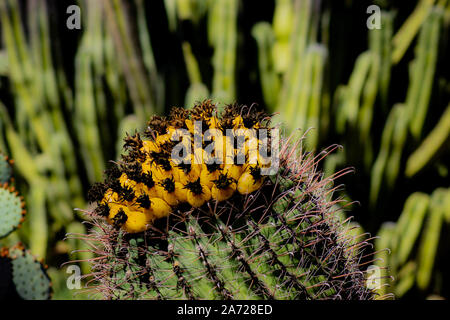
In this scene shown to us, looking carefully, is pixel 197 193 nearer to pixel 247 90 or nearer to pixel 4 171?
pixel 4 171

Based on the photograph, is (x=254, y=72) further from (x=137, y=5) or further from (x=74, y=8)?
(x=74, y=8)

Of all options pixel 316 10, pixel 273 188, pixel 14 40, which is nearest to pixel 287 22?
pixel 316 10

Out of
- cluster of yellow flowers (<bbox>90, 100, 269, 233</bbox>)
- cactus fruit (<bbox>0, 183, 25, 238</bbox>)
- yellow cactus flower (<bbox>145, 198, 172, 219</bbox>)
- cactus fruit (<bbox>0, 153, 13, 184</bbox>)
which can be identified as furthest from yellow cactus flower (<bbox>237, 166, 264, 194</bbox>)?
cactus fruit (<bbox>0, 153, 13, 184</bbox>)

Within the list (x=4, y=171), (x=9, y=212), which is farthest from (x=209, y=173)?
(x=4, y=171)

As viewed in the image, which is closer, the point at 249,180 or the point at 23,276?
the point at 249,180

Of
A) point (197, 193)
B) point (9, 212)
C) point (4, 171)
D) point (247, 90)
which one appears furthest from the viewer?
point (247, 90)

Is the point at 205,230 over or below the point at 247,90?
below
